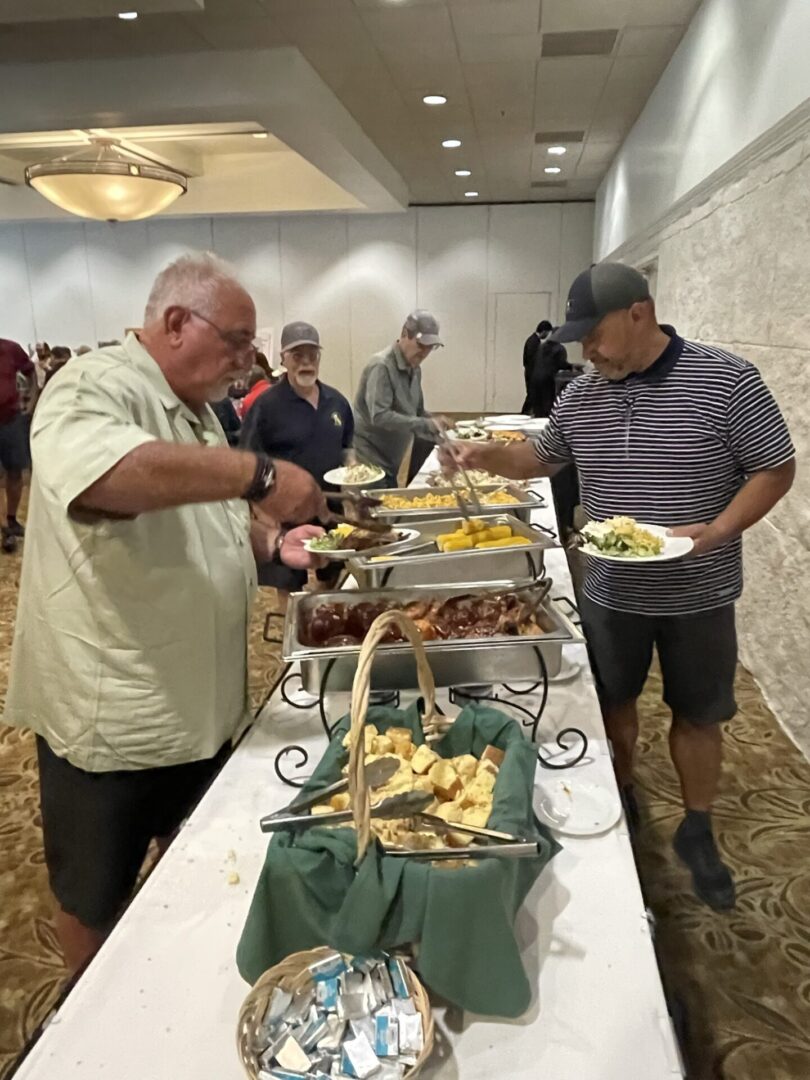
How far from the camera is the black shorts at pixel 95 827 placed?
1143 millimetres

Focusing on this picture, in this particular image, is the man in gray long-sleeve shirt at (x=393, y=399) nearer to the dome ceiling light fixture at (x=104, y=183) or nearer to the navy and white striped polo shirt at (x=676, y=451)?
the dome ceiling light fixture at (x=104, y=183)

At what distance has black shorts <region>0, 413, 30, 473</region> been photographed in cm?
466

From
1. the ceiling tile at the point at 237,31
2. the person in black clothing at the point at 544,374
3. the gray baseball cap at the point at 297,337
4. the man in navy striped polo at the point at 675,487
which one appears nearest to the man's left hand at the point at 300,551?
the man in navy striped polo at the point at 675,487

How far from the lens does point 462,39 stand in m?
3.88

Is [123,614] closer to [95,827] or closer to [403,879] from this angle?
[95,827]

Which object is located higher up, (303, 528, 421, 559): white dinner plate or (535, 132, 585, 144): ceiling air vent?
(535, 132, 585, 144): ceiling air vent

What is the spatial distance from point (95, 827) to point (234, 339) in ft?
2.41

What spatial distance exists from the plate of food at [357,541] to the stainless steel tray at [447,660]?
0.47 meters

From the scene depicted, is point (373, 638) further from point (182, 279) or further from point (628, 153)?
point (628, 153)

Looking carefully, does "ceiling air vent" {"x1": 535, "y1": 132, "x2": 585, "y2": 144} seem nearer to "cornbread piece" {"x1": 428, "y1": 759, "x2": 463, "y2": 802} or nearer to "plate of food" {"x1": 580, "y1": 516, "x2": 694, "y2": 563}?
"plate of food" {"x1": 580, "y1": 516, "x2": 694, "y2": 563}

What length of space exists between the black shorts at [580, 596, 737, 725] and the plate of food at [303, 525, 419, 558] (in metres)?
0.47

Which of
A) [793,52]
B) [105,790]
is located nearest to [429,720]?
[105,790]

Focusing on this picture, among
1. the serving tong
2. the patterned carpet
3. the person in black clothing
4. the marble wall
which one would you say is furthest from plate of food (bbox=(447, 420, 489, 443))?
the patterned carpet

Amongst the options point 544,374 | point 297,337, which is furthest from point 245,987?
point 544,374
